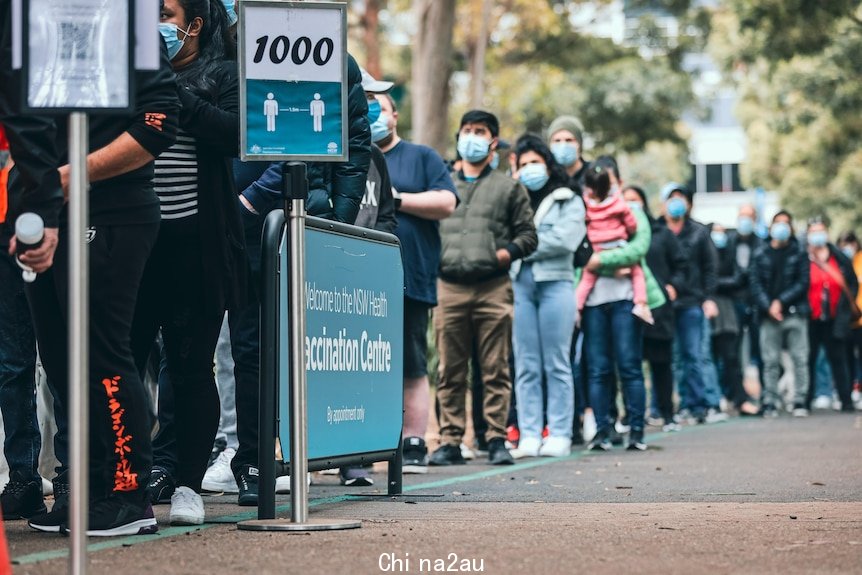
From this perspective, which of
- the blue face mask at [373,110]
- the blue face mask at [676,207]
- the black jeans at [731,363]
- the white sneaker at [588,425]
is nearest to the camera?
the blue face mask at [373,110]

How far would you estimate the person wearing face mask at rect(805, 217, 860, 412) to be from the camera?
20.3 metres

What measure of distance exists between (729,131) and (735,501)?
7784cm

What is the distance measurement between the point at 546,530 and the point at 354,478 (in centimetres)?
281

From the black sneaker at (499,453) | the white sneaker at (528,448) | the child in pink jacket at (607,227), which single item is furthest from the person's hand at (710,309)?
the black sneaker at (499,453)

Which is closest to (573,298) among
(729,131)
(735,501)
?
(735,501)

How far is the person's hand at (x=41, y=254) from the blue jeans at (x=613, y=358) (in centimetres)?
738

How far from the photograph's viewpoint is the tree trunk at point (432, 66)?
18484 mm

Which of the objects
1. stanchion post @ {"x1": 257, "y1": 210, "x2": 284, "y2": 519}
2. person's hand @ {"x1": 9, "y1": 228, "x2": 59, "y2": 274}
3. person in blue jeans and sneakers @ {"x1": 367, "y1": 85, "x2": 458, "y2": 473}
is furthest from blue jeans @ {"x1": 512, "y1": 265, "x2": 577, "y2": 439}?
person's hand @ {"x1": 9, "y1": 228, "x2": 59, "y2": 274}

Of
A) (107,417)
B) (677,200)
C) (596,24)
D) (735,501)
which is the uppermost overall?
(596,24)

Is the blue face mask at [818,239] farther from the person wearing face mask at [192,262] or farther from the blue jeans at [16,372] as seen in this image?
the blue jeans at [16,372]

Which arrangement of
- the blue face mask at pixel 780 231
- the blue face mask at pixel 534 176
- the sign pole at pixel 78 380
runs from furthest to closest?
the blue face mask at pixel 780 231 → the blue face mask at pixel 534 176 → the sign pole at pixel 78 380

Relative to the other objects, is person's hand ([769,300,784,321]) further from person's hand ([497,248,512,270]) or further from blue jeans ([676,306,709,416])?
person's hand ([497,248,512,270])

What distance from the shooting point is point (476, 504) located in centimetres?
792

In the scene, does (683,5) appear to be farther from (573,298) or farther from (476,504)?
(476,504)
